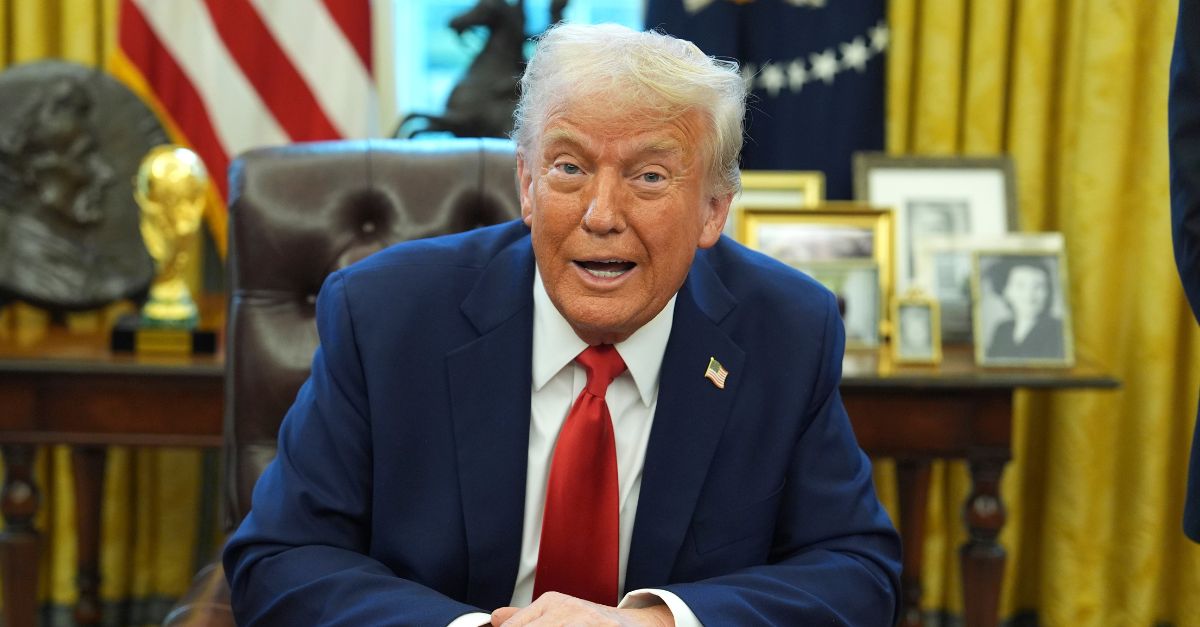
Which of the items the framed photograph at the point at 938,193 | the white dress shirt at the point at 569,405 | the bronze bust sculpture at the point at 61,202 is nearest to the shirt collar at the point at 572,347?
the white dress shirt at the point at 569,405

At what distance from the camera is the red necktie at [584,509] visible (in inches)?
70.4

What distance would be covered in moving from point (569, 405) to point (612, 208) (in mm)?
317

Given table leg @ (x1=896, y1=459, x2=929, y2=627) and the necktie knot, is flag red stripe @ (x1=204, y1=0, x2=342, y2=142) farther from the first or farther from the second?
the necktie knot

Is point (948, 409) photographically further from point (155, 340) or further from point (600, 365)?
point (155, 340)

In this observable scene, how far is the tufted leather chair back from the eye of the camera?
2238 mm

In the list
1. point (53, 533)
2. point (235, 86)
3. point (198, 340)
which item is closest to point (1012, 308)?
point (198, 340)

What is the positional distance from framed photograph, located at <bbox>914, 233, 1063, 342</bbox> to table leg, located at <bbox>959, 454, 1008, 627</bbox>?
0.42 meters

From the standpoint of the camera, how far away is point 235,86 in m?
3.56

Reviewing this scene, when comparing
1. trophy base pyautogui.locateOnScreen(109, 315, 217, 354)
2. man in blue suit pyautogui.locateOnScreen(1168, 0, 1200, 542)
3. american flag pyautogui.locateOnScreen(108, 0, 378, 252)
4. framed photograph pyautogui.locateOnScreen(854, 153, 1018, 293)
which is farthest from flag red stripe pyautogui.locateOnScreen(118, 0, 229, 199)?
man in blue suit pyautogui.locateOnScreen(1168, 0, 1200, 542)

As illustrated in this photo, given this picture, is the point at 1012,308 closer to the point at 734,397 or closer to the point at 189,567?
the point at 734,397

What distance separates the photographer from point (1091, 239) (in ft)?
11.5

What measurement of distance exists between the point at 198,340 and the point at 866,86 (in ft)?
6.02

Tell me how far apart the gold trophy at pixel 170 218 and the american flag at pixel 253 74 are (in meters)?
0.52

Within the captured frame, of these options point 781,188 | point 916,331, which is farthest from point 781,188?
point 916,331
